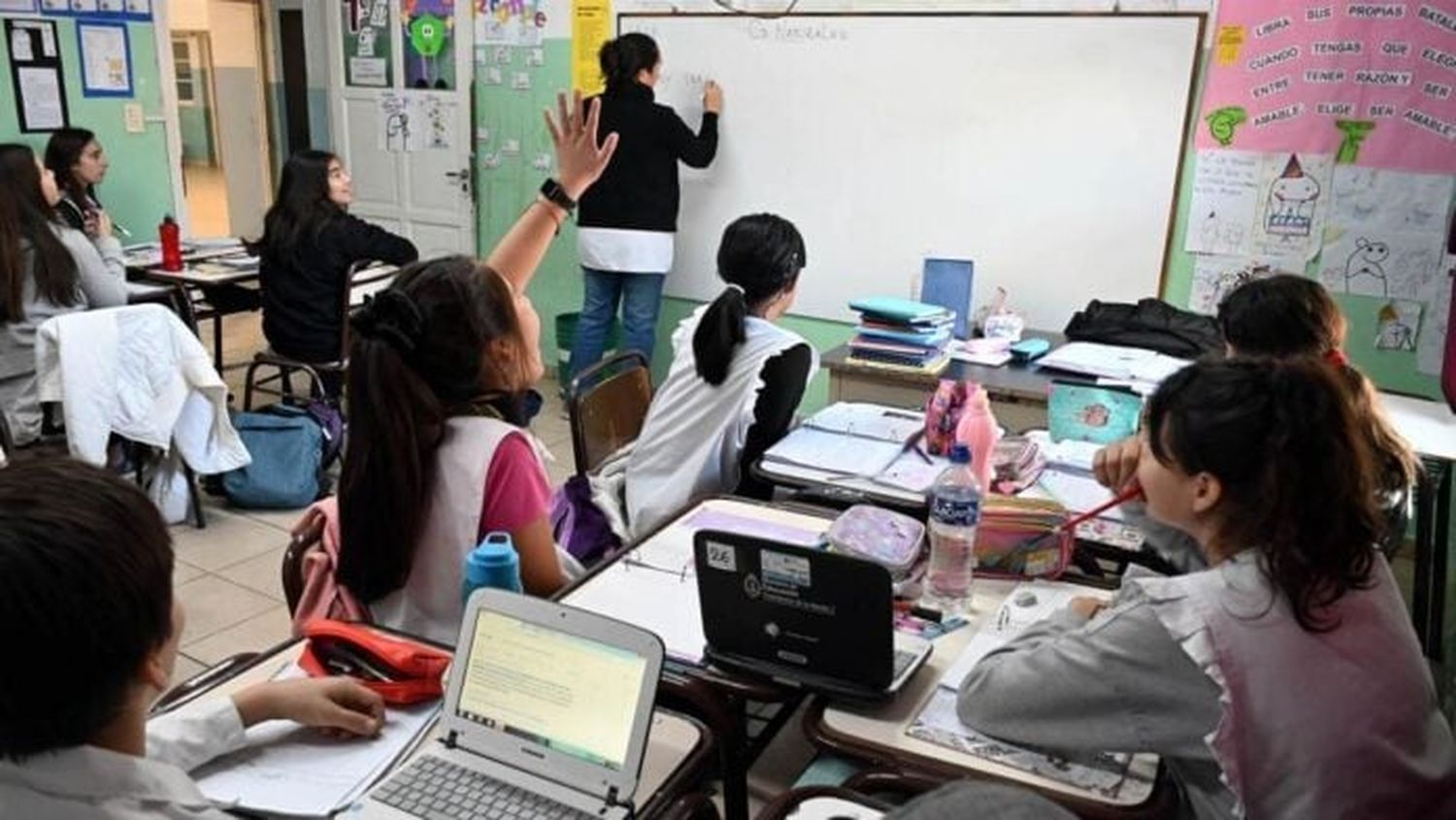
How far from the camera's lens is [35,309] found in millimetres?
3613

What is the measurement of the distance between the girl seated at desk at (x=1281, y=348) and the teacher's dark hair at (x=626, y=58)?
2.65 meters

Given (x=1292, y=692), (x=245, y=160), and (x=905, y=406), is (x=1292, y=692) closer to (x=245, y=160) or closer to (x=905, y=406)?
(x=905, y=406)

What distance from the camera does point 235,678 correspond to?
148cm

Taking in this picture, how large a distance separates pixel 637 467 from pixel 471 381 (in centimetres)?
84

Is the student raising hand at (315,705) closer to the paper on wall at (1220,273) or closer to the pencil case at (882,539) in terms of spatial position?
the pencil case at (882,539)

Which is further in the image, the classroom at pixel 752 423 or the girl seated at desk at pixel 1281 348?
the girl seated at desk at pixel 1281 348

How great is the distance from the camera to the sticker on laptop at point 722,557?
55.7 inches

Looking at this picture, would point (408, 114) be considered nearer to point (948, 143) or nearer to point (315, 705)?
point (948, 143)

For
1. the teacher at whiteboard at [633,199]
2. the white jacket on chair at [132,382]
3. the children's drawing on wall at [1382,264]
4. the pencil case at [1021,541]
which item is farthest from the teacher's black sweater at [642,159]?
the pencil case at [1021,541]

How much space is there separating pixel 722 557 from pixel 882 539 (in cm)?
44

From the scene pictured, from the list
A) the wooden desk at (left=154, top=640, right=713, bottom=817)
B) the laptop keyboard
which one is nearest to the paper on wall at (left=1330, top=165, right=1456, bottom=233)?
the wooden desk at (left=154, top=640, right=713, bottom=817)

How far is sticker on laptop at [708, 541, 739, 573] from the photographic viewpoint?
1.42 m

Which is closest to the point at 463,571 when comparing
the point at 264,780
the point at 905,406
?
the point at 264,780

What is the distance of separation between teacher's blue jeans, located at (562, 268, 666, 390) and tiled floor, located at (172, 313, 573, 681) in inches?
26.2
